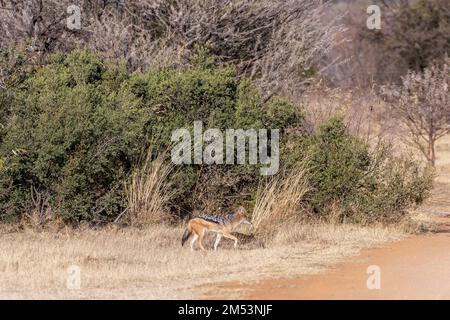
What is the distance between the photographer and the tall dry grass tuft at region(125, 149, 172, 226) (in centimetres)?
1603

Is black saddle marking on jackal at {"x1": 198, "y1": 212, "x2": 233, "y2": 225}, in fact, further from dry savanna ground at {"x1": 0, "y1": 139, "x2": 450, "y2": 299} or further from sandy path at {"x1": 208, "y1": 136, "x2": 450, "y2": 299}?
sandy path at {"x1": 208, "y1": 136, "x2": 450, "y2": 299}

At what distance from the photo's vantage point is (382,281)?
11.6 metres

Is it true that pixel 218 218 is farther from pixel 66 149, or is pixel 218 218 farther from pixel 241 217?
pixel 66 149

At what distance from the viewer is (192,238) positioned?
14.0 m

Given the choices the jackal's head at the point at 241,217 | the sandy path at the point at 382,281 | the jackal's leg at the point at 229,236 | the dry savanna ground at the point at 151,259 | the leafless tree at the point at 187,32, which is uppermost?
the leafless tree at the point at 187,32

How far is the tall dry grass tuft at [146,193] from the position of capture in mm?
16031

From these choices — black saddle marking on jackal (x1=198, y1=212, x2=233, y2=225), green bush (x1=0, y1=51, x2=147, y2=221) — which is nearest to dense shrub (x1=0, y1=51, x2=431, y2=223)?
green bush (x1=0, y1=51, x2=147, y2=221)

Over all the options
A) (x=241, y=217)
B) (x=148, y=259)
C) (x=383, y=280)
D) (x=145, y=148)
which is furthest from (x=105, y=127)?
(x=383, y=280)

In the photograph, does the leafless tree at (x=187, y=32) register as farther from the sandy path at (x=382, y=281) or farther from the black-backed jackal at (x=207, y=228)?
the sandy path at (x=382, y=281)

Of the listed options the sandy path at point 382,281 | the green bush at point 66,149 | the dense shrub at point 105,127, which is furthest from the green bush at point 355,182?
the green bush at point 66,149

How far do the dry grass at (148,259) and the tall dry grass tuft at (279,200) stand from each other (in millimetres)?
395

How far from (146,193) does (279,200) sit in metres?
2.26
